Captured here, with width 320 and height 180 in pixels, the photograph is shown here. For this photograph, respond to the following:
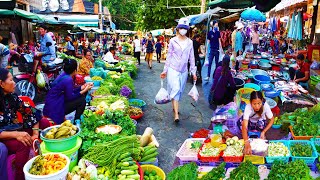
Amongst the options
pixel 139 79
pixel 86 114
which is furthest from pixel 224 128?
pixel 139 79

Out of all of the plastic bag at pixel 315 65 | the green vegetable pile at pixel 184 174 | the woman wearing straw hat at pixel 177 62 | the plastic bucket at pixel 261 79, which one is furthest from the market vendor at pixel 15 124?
the plastic bag at pixel 315 65

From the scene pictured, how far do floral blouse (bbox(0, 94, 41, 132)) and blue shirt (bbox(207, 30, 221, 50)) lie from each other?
→ 8155 millimetres

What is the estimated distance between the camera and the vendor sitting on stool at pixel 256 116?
4.29 m

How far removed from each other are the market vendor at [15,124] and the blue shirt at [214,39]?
814 cm

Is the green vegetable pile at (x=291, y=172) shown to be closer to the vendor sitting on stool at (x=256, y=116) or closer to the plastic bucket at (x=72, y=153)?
the vendor sitting on stool at (x=256, y=116)

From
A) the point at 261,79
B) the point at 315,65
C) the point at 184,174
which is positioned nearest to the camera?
the point at 184,174

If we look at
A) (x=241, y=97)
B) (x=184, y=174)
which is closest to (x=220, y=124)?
(x=241, y=97)

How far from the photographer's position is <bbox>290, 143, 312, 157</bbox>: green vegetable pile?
388cm

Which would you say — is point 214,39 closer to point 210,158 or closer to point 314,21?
point 314,21

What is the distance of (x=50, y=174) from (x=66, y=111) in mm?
2626

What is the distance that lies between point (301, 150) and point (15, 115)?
148 inches

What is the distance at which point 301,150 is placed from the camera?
3.95 meters

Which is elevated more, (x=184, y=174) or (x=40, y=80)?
(x=40, y=80)

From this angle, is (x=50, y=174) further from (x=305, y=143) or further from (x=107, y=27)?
(x=107, y=27)
